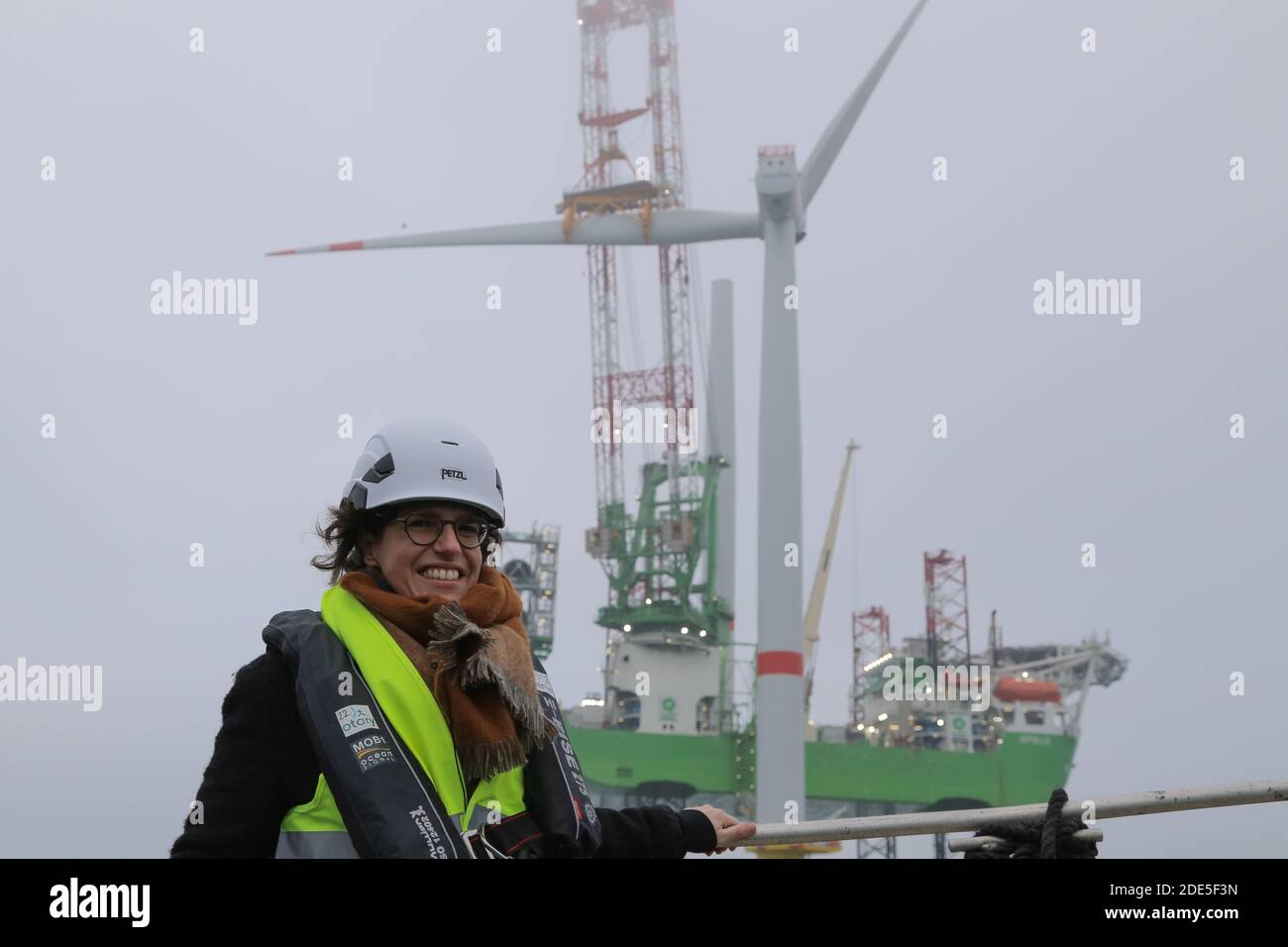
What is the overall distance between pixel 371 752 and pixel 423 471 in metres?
1.14

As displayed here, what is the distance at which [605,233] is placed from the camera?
64.4 meters

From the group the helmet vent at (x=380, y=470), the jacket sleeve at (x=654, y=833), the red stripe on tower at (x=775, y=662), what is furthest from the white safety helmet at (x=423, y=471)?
the red stripe on tower at (x=775, y=662)

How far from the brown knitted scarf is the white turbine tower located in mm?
48300

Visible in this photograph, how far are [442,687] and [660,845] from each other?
4.14 ft

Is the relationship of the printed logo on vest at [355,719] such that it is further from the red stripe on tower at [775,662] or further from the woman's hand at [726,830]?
the red stripe on tower at [775,662]

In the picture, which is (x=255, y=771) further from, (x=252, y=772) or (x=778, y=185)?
(x=778, y=185)

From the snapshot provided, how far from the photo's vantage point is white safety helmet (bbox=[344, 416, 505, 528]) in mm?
4645

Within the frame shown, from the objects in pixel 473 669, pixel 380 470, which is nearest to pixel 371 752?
pixel 473 669

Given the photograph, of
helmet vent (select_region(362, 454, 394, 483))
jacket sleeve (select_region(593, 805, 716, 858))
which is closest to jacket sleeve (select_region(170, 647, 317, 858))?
helmet vent (select_region(362, 454, 394, 483))

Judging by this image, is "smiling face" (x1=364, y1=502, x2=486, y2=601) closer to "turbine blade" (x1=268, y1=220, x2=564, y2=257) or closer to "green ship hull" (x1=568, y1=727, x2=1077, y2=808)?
"turbine blade" (x1=268, y1=220, x2=564, y2=257)

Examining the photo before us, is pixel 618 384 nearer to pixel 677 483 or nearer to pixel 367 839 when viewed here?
pixel 677 483

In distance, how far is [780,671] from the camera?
5369 cm

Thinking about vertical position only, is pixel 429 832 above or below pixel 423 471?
below
